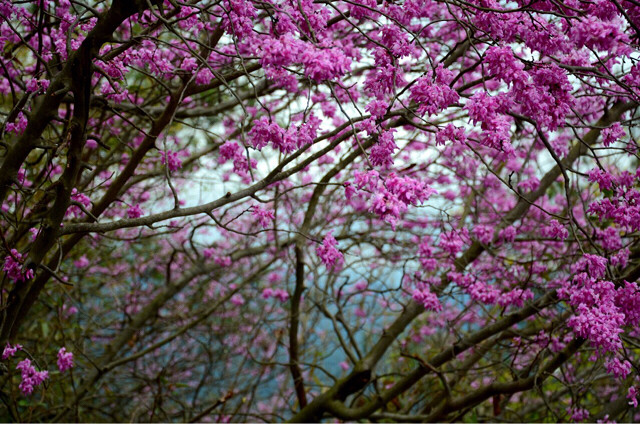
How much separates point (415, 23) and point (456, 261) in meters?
2.25

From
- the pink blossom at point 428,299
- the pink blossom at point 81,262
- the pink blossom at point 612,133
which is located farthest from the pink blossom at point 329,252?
the pink blossom at point 81,262

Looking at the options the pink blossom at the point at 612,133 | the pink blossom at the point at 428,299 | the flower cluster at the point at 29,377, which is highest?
the pink blossom at the point at 612,133

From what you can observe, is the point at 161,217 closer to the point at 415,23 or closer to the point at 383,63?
the point at 383,63

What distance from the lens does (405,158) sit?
23.1ft

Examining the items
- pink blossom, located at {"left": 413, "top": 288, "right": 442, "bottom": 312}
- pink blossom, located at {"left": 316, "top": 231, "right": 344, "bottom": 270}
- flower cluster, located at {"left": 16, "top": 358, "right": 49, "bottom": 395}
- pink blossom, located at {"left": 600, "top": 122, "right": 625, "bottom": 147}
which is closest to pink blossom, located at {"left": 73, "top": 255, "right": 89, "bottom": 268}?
flower cluster, located at {"left": 16, "top": 358, "right": 49, "bottom": 395}

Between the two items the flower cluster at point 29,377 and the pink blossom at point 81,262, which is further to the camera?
the pink blossom at point 81,262

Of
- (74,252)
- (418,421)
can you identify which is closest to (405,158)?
(418,421)

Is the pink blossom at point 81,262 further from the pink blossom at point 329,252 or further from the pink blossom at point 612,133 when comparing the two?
the pink blossom at point 612,133

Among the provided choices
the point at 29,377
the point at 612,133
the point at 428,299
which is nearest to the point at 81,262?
the point at 29,377

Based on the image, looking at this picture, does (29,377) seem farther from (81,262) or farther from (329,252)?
(81,262)

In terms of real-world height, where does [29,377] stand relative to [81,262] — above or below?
below

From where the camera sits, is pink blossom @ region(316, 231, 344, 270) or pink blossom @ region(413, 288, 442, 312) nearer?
pink blossom @ region(316, 231, 344, 270)

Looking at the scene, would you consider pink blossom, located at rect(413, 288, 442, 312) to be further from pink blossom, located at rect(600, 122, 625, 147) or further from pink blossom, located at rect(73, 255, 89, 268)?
pink blossom, located at rect(73, 255, 89, 268)

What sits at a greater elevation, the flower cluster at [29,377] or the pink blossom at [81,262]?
the pink blossom at [81,262]
